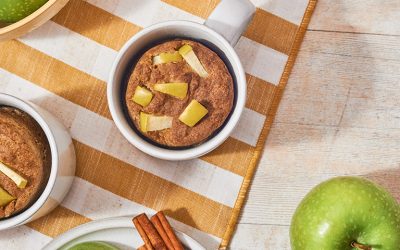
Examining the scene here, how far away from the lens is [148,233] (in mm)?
1166

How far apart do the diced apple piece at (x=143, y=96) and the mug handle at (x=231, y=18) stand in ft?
0.45

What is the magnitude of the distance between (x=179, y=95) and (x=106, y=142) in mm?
176

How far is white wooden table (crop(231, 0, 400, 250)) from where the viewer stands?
4.10 feet

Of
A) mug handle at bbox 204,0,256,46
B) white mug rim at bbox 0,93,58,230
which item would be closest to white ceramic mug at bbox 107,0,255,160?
mug handle at bbox 204,0,256,46

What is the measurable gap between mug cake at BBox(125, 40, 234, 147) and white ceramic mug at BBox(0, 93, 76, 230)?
0.12 meters

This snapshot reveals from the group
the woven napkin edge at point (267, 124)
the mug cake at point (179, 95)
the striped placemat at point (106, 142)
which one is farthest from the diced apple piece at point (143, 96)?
the woven napkin edge at point (267, 124)

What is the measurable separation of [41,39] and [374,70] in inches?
22.2

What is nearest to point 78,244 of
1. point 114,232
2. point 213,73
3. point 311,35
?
point 114,232

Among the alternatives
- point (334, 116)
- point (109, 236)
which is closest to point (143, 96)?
point (109, 236)

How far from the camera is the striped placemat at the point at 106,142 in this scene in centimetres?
122

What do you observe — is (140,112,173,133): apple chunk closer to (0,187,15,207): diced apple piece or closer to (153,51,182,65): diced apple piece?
(153,51,182,65): diced apple piece

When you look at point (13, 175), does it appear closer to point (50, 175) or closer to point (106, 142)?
point (50, 175)

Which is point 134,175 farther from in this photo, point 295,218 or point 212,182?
point 295,218

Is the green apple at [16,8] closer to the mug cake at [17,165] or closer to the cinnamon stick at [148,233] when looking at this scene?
the mug cake at [17,165]
